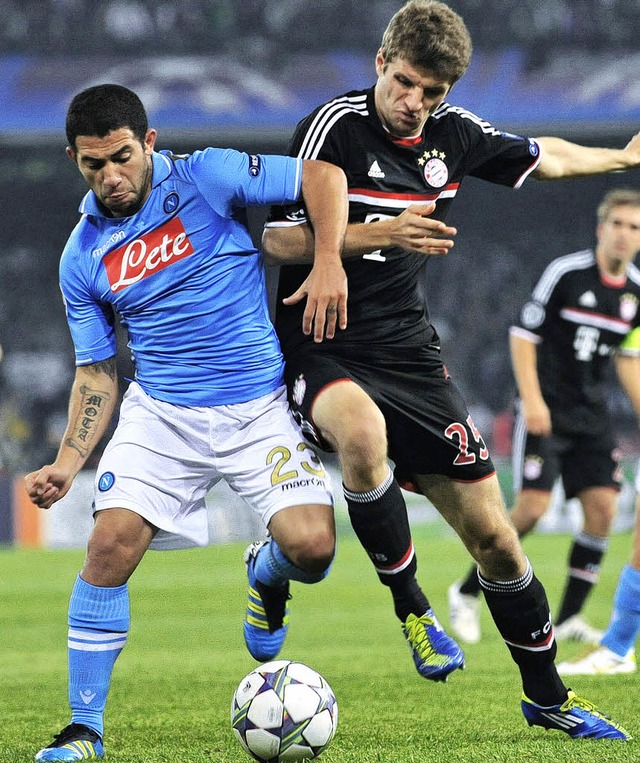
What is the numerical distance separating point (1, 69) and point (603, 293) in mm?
14915

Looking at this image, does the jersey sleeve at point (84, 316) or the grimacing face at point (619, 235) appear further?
the grimacing face at point (619, 235)

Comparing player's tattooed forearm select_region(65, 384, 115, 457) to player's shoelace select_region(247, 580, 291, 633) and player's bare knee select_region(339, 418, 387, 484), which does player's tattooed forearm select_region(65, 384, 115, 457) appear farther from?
player's shoelace select_region(247, 580, 291, 633)

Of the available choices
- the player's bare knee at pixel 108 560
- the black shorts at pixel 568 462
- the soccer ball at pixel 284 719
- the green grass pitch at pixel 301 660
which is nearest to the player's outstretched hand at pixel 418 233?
the player's bare knee at pixel 108 560

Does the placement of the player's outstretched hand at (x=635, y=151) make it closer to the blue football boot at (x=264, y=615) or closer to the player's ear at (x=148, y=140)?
the player's ear at (x=148, y=140)

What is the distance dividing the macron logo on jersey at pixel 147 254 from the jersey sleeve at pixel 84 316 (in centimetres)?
13

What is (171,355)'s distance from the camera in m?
4.61

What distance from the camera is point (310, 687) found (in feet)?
13.7

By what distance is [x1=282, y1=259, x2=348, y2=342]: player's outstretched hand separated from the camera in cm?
421

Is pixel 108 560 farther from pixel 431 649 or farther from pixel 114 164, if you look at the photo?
pixel 114 164

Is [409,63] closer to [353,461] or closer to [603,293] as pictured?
[353,461]

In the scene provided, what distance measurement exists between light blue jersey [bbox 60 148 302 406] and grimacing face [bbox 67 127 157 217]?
134 millimetres

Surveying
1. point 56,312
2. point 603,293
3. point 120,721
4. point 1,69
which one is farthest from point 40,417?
point 120,721

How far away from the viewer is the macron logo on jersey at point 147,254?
14.7ft

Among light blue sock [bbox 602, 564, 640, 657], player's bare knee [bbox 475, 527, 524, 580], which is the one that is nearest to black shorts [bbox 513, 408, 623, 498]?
light blue sock [bbox 602, 564, 640, 657]
